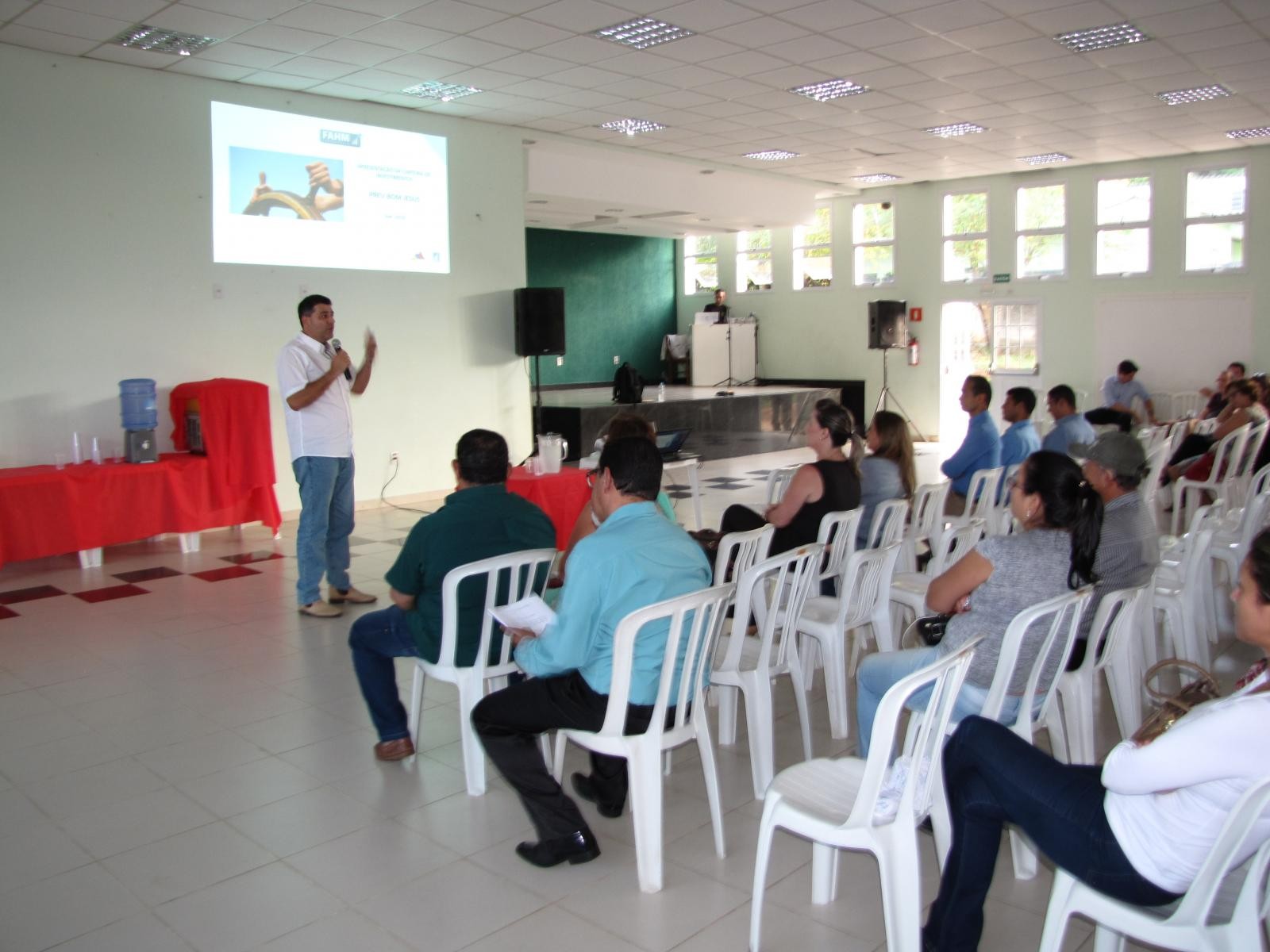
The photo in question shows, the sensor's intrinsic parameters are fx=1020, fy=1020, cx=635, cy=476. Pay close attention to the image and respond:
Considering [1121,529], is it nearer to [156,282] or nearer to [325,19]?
[325,19]

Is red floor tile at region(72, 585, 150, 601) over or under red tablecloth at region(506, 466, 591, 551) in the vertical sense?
under

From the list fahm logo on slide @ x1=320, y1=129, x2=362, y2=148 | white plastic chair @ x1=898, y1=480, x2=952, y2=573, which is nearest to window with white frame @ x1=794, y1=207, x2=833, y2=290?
fahm logo on slide @ x1=320, y1=129, x2=362, y2=148

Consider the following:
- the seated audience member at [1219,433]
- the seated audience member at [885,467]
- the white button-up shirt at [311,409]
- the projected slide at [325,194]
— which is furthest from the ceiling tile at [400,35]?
the seated audience member at [1219,433]

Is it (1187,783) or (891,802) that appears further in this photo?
(891,802)

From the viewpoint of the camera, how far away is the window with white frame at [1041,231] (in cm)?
1284

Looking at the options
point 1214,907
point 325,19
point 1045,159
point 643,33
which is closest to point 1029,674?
point 1214,907

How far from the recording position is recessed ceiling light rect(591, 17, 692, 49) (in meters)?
6.58

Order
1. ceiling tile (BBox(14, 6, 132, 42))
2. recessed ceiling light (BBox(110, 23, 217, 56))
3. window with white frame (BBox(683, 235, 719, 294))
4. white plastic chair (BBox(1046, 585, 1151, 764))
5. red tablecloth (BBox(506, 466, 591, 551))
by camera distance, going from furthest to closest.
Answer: window with white frame (BBox(683, 235, 719, 294))
recessed ceiling light (BBox(110, 23, 217, 56))
ceiling tile (BBox(14, 6, 132, 42))
red tablecloth (BBox(506, 466, 591, 551))
white plastic chair (BBox(1046, 585, 1151, 764))

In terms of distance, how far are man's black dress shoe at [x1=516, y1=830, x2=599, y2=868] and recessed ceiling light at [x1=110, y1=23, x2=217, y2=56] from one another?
5.87 meters

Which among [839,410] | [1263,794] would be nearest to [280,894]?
[1263,794]

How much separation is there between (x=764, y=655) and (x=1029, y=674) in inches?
32.0

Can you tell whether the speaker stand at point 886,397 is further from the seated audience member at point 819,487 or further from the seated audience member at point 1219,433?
the seated audience member at point 819,487

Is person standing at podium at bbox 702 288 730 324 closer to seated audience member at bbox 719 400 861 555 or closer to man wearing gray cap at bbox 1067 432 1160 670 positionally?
seated audience member at bbox 719 400 861 555

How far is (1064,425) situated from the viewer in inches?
227
